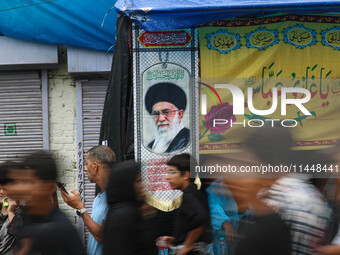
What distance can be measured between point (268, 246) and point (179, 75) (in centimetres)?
381

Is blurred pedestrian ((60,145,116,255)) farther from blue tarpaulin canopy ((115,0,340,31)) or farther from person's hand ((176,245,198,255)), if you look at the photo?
blue tarpaulin canopy ((115,0,340,31))

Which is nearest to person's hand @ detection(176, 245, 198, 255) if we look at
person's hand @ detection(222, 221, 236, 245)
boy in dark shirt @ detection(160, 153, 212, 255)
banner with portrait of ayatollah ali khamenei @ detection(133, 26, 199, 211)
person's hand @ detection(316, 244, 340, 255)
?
boy in dark shirt @ detection(160, 153, 212, 255)

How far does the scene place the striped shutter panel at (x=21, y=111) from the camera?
7355mm

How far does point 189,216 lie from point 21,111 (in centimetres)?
435

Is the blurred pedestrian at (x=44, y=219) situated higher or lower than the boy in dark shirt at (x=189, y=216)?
higher

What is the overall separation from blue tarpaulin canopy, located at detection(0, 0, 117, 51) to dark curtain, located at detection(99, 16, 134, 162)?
1057 millimetres

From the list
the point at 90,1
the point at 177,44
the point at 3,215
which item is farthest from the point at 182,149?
the point at 90,1

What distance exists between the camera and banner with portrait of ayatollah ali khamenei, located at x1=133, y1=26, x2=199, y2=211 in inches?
234

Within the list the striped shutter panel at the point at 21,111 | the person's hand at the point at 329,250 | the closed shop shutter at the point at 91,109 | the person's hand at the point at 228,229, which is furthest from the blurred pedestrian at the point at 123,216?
the striped shutter panel at the point at 21,111

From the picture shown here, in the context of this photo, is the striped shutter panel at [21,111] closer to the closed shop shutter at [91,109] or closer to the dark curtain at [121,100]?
the closed shop shutter at [91,109]

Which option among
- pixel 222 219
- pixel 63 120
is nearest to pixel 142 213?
pixel 222 219

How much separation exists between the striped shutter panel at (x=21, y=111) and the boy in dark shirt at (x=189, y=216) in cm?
376

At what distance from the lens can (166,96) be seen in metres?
5.97

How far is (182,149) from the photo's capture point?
19.6ft
